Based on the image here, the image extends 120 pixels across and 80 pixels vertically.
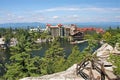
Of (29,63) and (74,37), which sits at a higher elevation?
(29,63)

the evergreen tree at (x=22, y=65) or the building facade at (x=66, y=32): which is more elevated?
the evergreen tree at (x=22, y=65)

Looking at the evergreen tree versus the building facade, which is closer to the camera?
the evergreen tree

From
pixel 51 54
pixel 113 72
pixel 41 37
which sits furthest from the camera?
pixel 41 37

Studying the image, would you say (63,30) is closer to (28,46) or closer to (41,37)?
(41,37)

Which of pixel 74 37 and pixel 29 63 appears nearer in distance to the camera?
pixel 29 63

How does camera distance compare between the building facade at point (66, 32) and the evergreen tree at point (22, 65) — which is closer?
the evergreen tree at point (22, 65)

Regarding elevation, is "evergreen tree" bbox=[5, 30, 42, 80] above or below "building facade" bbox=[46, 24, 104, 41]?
above

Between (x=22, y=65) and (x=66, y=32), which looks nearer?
(x=22, y=65)

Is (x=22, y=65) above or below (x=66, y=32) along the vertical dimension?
above

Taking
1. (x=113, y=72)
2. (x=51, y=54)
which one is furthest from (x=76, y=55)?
(x=113, y=72)

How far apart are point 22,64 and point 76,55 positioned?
14598 millimetres

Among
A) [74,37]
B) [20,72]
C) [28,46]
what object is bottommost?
[74,37]

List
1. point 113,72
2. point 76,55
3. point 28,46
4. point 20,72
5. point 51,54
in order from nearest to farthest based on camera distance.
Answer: point 113,72 < point 20,72 < point 28,46 < point 76,55 < point 51,54

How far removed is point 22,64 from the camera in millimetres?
22312
